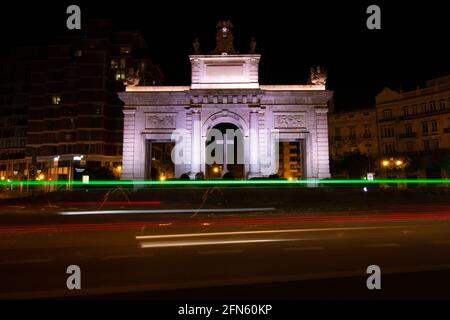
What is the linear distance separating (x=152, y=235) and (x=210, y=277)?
6.31 m

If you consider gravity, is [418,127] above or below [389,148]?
above

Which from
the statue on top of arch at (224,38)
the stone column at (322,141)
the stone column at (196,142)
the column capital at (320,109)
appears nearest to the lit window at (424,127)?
the stone column at (322,141)

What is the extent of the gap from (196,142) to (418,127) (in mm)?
37917

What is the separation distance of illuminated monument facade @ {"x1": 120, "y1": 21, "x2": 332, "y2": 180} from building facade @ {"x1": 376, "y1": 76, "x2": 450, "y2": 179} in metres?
22.2

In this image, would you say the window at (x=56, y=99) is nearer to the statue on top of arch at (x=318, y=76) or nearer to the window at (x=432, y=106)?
the statue on top of arch at (x=318, y=76)

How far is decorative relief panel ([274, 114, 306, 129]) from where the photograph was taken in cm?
4512

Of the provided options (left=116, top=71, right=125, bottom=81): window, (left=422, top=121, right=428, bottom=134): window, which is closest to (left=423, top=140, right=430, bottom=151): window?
(left=422, top=121, right=428, bottom=134): window

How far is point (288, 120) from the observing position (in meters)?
45.2

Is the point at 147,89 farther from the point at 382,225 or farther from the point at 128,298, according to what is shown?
the point at 128,298

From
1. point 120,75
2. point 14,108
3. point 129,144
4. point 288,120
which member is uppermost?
point 120,75

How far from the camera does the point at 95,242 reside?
12484 mm

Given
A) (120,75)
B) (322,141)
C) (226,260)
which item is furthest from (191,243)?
(120,75)

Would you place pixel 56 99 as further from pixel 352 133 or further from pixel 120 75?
pixel 352 133
